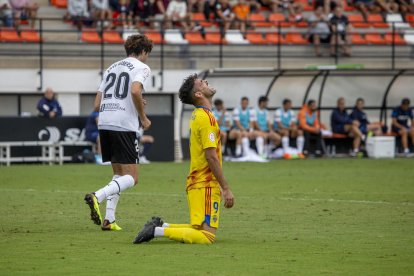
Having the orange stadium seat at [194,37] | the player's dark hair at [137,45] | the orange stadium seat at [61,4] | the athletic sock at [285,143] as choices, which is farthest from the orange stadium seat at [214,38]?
the player's dark hair at [137,45]

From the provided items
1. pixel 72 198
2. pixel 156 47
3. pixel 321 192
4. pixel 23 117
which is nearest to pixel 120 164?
pixel 72 198

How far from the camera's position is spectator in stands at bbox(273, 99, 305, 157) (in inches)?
1078

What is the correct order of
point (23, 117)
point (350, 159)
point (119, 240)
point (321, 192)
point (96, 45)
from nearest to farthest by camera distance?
point (119, 240) → point (321, 192) → point (23, 117) → point (350, 159) → point (96, 45)

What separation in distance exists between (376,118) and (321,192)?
13352mm

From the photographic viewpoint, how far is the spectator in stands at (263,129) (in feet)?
88.1

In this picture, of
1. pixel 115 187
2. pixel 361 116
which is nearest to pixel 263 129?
pixel 361 116

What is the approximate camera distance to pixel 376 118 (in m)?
29.8

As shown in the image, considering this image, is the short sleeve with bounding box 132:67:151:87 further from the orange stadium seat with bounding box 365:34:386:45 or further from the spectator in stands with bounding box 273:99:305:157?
the orange stadium seat with bounding box 365:34:386:45

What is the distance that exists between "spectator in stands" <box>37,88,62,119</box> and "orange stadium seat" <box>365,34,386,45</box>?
11318mm

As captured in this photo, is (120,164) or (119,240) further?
(120,164)

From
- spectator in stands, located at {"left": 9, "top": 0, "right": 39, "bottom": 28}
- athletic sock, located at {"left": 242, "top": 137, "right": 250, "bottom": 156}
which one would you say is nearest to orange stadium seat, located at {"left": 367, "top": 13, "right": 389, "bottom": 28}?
athletic sock, located at {"left": 242, "top": 137, "right": 250, "bottom": 156}

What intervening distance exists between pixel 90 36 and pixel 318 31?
6.94 metres

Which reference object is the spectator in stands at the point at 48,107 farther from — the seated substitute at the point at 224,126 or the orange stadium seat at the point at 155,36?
the orange stadium seat at the point at 155,36

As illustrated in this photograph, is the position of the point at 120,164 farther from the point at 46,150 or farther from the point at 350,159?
the point at 350,159
